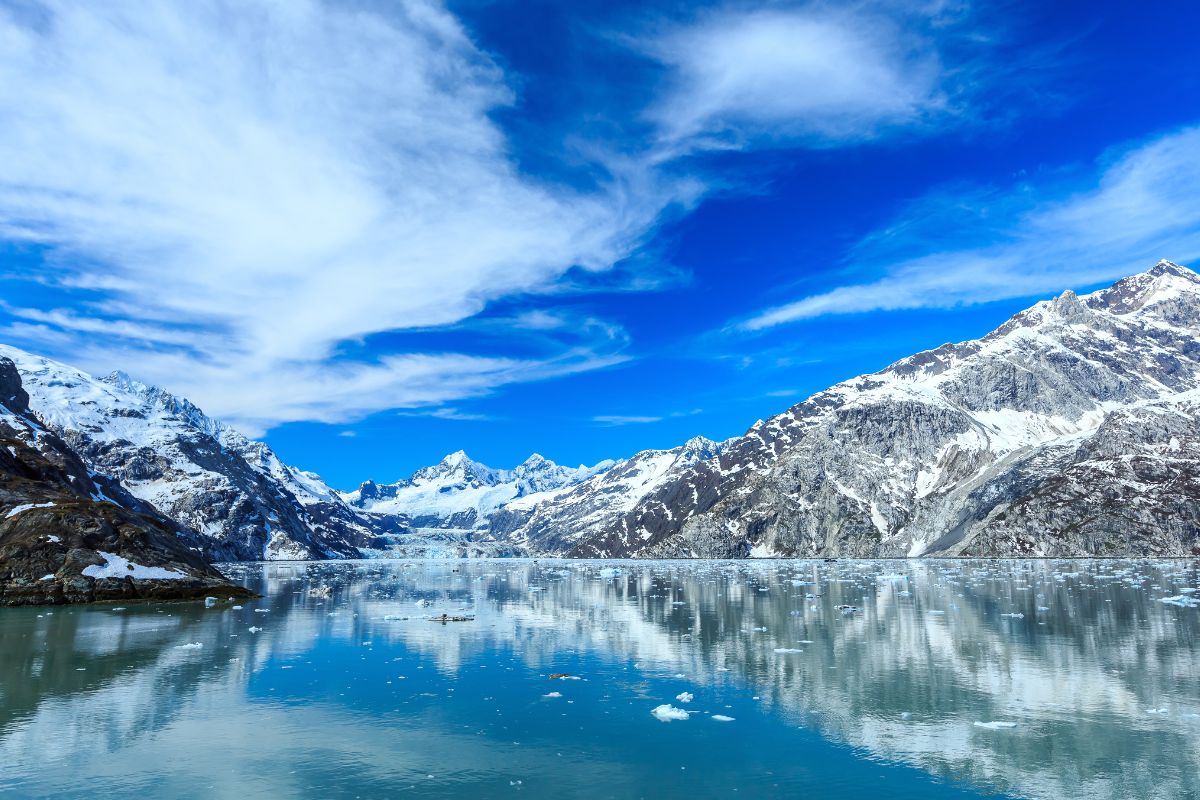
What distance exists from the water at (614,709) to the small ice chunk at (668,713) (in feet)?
1.75

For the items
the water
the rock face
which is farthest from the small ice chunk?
the rock face

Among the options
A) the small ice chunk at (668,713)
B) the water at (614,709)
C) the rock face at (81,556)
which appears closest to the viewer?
the water at (614,709)

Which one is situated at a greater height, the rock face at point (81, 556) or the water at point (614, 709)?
the rock face at point (81, 556)

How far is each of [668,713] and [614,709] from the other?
8.91 feet

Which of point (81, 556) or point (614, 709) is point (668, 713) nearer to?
point (614, 709)

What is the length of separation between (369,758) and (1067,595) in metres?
86.0

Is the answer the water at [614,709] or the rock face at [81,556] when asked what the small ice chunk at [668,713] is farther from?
the rock face at [81,556]

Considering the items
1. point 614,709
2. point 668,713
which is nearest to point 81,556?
point 614,709

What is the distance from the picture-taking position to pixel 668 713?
31.8 m

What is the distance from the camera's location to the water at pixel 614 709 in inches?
929

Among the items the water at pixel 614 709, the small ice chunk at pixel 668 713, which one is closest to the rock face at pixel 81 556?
the water at pixel 614 709

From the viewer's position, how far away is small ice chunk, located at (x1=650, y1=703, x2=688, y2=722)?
31.3m

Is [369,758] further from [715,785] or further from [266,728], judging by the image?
[715,785]

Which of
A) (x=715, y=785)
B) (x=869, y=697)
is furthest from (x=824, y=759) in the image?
(x=869, y=697)
